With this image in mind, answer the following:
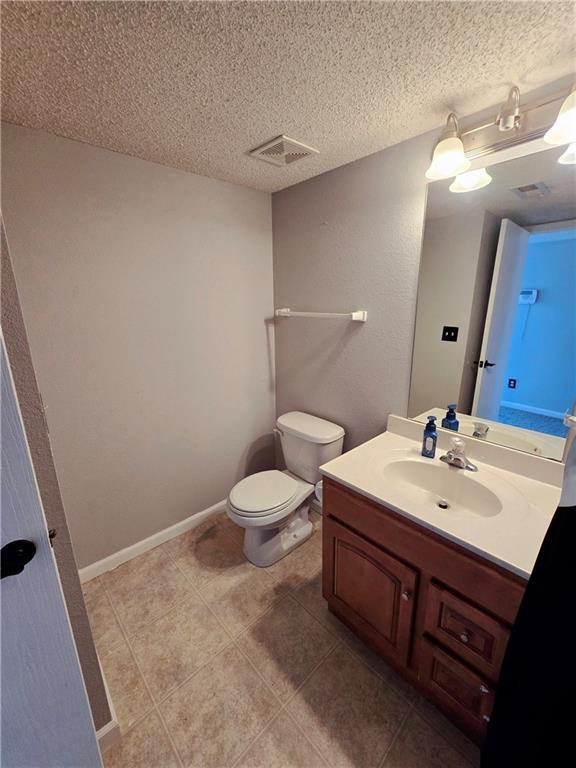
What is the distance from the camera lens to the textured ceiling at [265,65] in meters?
0.79

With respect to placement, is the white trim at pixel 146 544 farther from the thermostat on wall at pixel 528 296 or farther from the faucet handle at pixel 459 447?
the thermostat on wall at pixel 528 296

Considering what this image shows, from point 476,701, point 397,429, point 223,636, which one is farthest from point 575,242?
point 223,636

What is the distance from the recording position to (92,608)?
5.22 ft

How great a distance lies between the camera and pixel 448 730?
1.12 meters

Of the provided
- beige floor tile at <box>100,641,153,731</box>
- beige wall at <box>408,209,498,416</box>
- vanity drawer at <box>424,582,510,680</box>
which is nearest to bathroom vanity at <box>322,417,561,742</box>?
vanity drawer at <box>424,582,510,680</box>

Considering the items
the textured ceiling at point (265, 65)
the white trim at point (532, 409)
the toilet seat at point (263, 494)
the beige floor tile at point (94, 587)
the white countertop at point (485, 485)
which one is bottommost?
the beige floor tile at point (94, 587)

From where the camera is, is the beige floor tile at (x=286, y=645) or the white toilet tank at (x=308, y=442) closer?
the beige floor tile at (x=286, y=645)

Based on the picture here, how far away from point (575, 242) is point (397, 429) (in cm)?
101

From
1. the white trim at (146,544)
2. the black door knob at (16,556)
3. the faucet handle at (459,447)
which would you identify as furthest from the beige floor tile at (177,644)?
the faucet handle at (459,447)

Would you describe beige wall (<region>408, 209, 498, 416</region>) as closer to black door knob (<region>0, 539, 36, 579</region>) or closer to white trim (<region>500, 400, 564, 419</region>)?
white trim (<region>500, 400, 564, 419</region>)

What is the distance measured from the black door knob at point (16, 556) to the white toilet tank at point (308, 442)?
1.41 m

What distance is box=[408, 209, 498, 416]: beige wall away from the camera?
134cm

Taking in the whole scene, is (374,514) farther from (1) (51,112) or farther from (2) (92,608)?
(1) (51,112)

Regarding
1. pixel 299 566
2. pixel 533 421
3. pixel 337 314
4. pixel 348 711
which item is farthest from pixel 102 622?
pixel 533 421
